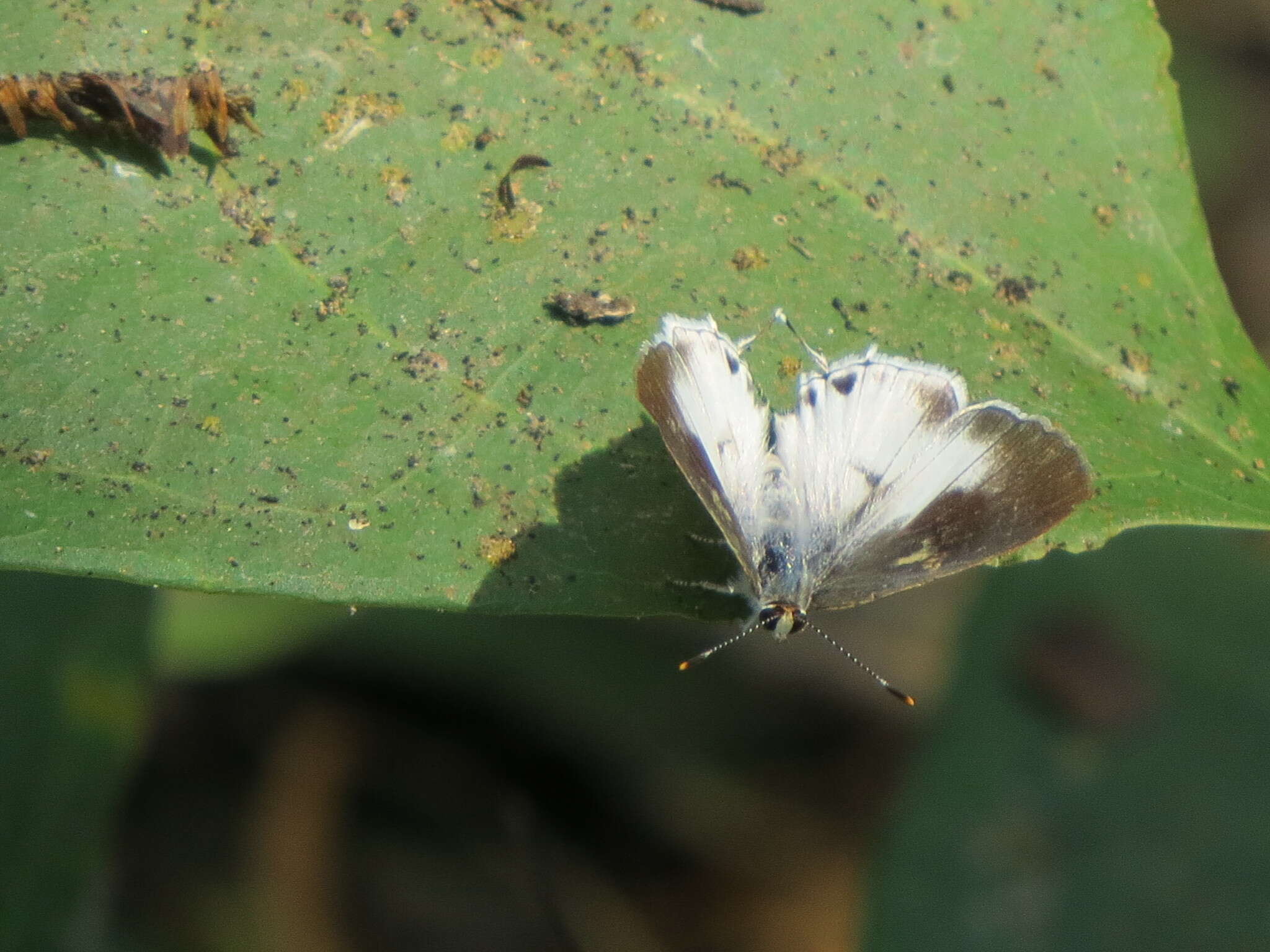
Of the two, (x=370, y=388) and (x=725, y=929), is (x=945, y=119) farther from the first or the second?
(x=725, y=929)

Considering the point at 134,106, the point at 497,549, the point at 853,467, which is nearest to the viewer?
the point at 497,549

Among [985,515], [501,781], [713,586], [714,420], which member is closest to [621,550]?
[713,586]

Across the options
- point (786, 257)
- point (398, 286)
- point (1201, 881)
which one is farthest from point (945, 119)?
point (1201, 881)

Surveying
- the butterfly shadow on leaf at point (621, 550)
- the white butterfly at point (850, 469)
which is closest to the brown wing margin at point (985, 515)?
the white butterfly at point (850, 469)

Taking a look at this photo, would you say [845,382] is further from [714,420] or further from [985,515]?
[985,515]

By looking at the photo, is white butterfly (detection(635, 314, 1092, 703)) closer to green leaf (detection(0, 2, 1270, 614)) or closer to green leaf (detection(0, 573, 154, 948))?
green leaf (detection(0, 2, 1270, 614))

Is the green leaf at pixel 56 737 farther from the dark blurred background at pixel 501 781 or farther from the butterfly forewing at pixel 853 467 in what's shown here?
the butterfly forewing at pixel 853 467
